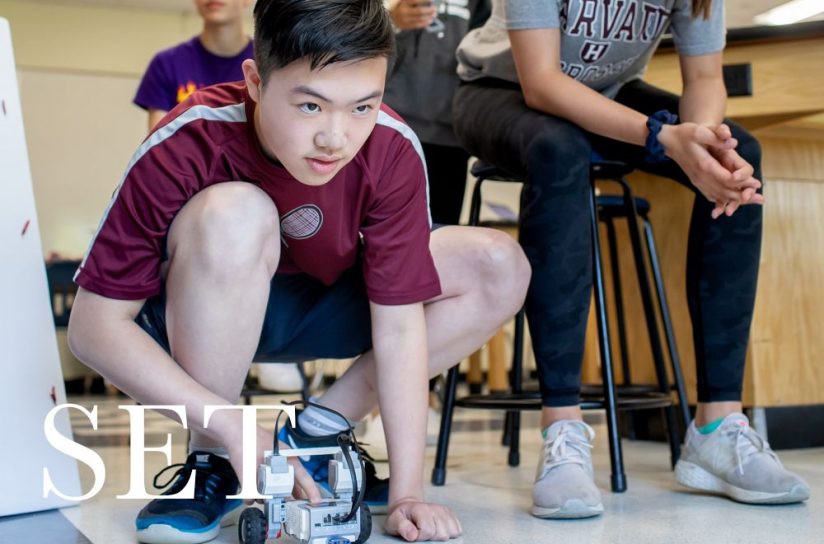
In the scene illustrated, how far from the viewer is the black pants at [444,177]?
2.08 meters

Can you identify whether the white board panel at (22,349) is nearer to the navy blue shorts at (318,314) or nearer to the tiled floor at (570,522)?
the tiled floor at (570,522)

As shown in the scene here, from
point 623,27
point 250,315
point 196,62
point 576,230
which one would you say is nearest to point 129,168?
point 250,315

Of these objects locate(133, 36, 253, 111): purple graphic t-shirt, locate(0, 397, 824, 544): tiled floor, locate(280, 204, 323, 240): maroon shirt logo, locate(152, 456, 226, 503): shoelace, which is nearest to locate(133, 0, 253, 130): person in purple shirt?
locate(133, 36, 253, 111): purple graphic t-shirt

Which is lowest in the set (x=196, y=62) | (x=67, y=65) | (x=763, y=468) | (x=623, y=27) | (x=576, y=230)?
(x=763, y=468)

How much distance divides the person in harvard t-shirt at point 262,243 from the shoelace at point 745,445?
17.4 inches

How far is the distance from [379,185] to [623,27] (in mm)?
580

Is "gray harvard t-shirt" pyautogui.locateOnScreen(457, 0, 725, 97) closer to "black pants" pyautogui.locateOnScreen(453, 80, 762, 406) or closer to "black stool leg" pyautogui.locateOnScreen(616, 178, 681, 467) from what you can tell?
"black pants" pyautogui.locateOnScreen(453, 80, 762, 406)

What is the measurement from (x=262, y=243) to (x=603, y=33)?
0.72 m

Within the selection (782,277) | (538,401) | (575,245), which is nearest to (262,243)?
(575,245)

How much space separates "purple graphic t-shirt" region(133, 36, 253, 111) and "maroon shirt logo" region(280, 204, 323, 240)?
51.7 inches

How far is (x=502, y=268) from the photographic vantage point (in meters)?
1.34

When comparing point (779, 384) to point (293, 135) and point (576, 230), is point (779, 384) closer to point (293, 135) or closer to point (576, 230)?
point (576, 230)

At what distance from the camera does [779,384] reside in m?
2.11

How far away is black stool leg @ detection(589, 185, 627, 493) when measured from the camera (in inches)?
59.9
